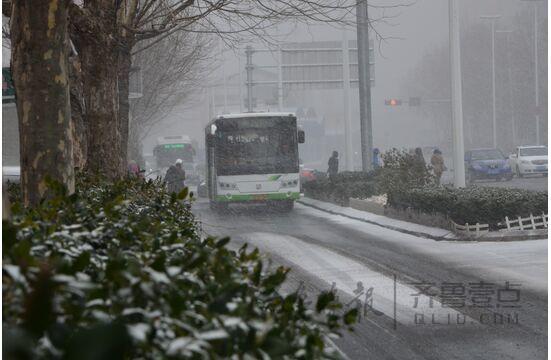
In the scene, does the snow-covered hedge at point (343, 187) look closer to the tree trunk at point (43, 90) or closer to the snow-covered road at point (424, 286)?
the snow-covered road at point (424, 286)

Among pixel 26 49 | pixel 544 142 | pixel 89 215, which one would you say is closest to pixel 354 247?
pixel 26 49

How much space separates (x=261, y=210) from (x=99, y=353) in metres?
30.4

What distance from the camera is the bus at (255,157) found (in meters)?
30.0

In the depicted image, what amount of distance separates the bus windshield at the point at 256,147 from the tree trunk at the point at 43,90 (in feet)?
73.4

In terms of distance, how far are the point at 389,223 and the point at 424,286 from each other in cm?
1025

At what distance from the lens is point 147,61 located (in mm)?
49750

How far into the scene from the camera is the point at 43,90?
7.43 meters

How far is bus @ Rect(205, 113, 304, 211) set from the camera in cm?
2995

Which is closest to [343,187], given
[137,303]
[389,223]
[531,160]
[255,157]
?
[255,157]

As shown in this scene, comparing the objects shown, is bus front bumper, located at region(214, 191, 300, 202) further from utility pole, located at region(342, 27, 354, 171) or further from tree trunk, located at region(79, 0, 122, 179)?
tree trunk, located at region(79, 0, 122, 179)

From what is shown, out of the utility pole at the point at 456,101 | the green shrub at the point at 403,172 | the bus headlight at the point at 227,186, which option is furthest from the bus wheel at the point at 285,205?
the utility pole at the point at 456,101

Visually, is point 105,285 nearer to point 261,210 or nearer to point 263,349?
point 263,349

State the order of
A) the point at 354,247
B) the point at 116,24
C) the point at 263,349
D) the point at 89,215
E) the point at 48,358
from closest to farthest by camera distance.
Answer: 1. the point at 48,358
2. the point at 263,349
3. the point at 89,215
4. the point at 116,24
5. the point at 354,247

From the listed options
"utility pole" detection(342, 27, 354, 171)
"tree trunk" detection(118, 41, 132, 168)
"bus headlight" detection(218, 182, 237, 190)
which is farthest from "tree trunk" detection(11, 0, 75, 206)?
"utility pole" detection(342, 27, 354, 171)
